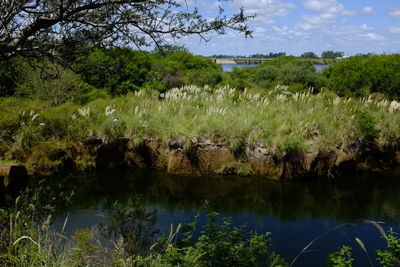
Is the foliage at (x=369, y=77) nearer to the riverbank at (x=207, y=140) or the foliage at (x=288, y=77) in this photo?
the foliage at (x=288, y=77)

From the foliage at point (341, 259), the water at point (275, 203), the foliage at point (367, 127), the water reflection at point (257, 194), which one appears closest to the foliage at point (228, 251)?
the foliage at point (341, 259)

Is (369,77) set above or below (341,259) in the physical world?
above

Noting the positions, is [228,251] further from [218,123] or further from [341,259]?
[218,123]

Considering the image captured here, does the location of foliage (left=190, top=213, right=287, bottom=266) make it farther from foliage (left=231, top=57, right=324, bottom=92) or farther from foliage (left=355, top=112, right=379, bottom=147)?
foliage (left=231, top=57, right=324, bottom=92)

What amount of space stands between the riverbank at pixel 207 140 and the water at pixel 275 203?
484 millimetres

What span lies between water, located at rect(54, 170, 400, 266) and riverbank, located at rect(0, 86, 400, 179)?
48 cm

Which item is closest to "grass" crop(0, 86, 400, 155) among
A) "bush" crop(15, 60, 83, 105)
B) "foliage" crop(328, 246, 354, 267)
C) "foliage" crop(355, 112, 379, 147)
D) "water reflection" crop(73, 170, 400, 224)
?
"foliage" crop(355, 112, 379, 147)

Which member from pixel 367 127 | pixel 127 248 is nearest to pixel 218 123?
pixel 367 127

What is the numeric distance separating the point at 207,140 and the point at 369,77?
9.22 metres

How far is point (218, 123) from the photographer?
11.4 metres

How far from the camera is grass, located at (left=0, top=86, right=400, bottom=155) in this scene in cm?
1093

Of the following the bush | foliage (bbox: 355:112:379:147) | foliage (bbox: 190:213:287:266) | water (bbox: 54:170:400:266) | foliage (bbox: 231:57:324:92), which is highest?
foliage (bbox: 231:57:324:92)

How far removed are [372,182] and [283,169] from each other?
7.53 feet

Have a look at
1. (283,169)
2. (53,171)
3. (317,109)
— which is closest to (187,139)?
(283,169)
